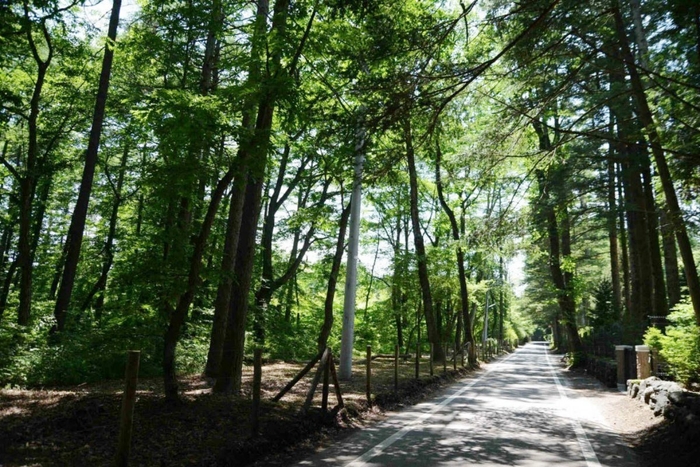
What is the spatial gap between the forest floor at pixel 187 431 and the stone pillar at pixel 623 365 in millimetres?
4970

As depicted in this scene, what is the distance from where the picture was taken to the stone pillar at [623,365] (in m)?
13.9

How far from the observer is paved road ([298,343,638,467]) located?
6102 millimetres

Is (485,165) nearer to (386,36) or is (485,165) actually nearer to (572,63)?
(572,63)

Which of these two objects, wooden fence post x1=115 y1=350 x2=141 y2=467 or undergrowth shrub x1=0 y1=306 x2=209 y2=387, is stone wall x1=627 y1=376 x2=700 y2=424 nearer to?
wooden fence post x1=115 y1=350 x2=141 y2=467

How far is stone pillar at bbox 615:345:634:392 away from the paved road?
10.3ft

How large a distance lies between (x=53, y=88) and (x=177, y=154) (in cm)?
1457

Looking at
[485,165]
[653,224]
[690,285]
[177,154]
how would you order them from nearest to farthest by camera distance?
1. [177,154]
2. [690,285]
3. [485,165]
4. [653,224]

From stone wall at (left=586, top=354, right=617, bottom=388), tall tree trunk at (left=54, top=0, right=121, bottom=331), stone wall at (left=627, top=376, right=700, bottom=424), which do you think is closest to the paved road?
stone wall at (left=627, top=376, right=700, bottom=424)

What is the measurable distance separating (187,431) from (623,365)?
13.2 meters

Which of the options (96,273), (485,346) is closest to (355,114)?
(96,273)

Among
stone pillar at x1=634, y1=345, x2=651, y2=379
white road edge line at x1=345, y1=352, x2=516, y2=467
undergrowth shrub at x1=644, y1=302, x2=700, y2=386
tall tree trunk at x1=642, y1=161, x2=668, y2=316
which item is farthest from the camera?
tall tree trunk at x1=642, y1=161, x2=668, y2=316

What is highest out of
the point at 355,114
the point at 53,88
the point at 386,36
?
the point at 53,88

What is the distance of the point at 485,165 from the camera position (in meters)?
10.8

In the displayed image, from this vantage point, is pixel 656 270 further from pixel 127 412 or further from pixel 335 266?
pixel 127 412
